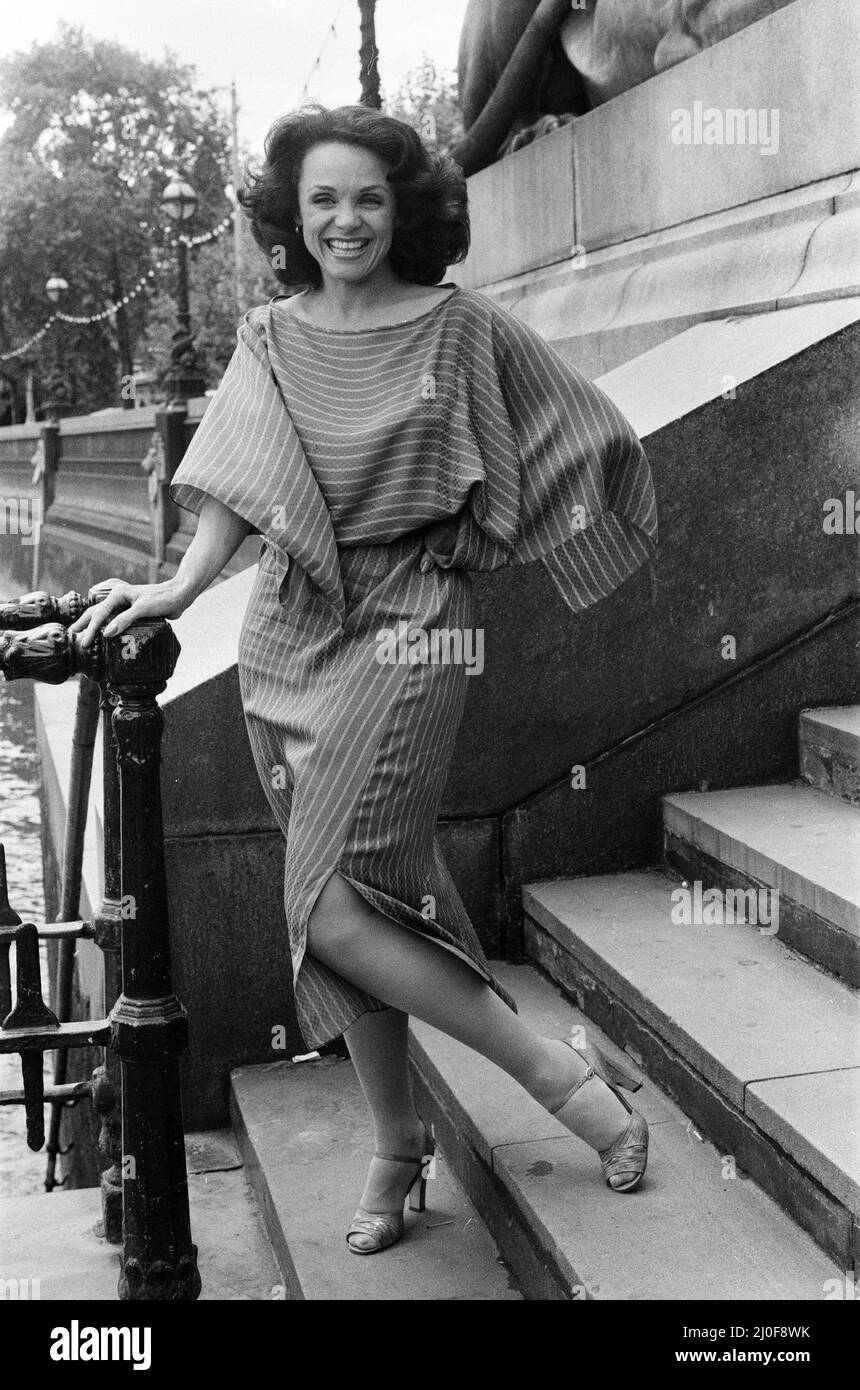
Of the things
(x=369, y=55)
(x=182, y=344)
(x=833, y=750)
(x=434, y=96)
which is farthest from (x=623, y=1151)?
(x=434, y=96)

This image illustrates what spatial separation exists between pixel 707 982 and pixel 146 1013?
48.2 inches

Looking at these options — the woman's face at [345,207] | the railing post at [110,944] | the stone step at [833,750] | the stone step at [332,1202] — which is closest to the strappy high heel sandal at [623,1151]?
the stone step at [332,1202]

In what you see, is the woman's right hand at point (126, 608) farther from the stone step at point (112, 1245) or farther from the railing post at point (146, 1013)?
the stone step at point (112, 1245)

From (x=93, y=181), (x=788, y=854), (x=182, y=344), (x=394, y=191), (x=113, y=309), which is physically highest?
(x=93, y=181)

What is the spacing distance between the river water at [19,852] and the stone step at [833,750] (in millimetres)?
2383

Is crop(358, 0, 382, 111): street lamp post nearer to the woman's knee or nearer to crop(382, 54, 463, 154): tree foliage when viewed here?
the woman's knee

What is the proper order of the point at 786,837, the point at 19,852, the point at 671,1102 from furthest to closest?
the point at 19,852 → the point at 786,837 → the point at 671,1102

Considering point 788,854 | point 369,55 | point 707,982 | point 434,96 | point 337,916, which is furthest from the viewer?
point 434,96

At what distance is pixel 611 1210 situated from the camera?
2.88 metres

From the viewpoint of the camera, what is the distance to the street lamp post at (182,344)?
2305cm

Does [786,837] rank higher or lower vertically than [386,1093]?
higher

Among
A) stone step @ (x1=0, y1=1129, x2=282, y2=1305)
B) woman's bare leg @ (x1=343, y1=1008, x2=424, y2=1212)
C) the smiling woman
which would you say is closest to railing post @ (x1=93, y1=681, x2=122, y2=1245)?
stone step @ (x1=0, y1=1129, x2=282, y2=1305)

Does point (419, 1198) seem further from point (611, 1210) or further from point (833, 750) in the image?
point (833, 750)
